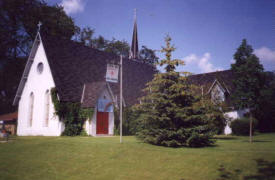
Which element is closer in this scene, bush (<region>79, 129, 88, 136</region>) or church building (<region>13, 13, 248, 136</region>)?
bush (<region>79, 129, 88, 136</region>)

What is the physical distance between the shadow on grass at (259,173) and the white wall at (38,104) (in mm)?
18751

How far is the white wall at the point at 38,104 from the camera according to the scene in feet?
86.3

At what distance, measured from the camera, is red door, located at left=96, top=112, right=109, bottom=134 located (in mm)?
27000

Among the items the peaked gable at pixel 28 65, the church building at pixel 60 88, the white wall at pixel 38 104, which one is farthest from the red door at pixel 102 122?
the peaked gable at pixel 28 65

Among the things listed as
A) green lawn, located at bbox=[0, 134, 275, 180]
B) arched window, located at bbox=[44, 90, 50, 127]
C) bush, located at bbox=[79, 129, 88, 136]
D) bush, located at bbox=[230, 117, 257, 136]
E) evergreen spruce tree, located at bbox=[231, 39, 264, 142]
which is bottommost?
green lawn, located at bbox=[0, 134, 275, 180]

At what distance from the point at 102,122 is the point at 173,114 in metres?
12.5

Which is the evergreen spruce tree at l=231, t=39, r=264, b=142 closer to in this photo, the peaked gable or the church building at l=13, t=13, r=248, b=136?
the church building at l=13, t=13, r=248, b=136

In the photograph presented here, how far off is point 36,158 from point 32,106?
17228 mm

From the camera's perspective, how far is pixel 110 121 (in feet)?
92.2

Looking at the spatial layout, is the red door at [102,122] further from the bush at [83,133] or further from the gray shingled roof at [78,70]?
the gray shingled roof at [78,70]

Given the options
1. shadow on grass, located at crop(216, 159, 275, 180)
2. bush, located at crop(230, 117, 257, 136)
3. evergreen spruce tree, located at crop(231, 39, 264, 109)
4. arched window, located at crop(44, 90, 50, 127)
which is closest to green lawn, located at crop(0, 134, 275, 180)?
shadow on grass, located at crop(216, 159, 275, 180)

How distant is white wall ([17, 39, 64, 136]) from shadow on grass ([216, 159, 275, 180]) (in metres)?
18.8

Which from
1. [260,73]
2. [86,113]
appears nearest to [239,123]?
[260,73]

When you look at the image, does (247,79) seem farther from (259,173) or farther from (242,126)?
(259,173)
